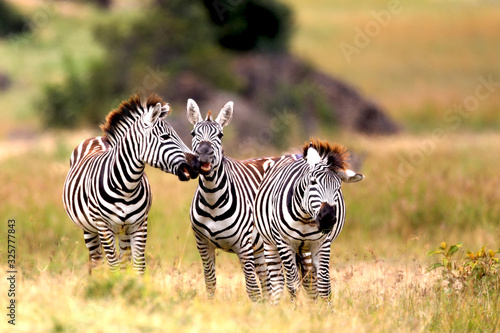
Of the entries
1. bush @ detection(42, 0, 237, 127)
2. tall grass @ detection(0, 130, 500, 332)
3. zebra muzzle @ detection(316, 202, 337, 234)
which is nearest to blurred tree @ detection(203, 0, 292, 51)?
bush @ detection(42, 0, 237, 127)

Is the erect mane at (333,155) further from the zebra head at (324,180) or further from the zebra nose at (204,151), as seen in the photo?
the zebra nose at (204,151)

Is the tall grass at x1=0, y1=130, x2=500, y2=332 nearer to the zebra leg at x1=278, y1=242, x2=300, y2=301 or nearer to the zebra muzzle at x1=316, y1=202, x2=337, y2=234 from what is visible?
the zebra leg at x1=278, y1=242, x2=300, y2=301

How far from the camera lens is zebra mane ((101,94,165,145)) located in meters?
8.04

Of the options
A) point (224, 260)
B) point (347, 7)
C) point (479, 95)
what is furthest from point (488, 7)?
point (224, 260)

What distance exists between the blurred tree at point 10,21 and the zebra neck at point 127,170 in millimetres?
35654

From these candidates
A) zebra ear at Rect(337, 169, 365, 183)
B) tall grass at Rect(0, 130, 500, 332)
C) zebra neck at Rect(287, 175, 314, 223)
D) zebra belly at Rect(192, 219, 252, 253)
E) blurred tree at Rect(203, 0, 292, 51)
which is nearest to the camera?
tall grass at Rect(0, 130, 500, 332)

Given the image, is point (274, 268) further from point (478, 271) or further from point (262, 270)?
point (478, 271)

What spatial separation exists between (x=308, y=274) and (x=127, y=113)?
264 centimetres

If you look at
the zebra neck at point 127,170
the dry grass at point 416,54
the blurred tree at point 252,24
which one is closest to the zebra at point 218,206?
the zebra neck at point 127,170

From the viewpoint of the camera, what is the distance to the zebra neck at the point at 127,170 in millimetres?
7883

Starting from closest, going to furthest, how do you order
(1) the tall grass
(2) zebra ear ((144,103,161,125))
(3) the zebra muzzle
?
(1) the tall grass < (3) the zebra muzzle < (2) zebra ear ((144,103,161,125))

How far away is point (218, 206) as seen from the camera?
7918 mm

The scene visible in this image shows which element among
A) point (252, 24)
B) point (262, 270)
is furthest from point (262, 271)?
point (252, 24)

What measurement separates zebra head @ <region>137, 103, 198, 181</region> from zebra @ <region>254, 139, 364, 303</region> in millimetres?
998
